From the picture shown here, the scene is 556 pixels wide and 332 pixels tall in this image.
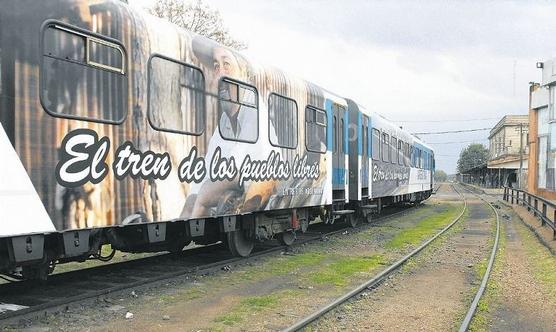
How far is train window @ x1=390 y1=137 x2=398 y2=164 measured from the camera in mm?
19803

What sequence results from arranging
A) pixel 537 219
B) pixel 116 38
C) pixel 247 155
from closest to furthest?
pixel 116 38 → pixel 247 155 → pixel 537 219

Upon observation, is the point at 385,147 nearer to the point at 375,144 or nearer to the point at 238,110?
the point at 375,144

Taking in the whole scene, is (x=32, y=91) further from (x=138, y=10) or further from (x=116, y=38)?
(x=138, y=10)

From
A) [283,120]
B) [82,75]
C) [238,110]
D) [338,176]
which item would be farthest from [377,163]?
[82,75]

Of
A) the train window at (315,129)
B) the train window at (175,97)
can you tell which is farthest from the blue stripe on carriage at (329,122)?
the train window at (175,97)

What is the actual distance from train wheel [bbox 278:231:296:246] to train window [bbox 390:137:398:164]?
354 inches

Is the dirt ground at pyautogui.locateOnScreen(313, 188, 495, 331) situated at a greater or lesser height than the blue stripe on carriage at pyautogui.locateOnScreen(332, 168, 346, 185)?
lesser

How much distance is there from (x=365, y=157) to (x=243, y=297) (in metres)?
9.11

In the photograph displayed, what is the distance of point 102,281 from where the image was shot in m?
7.42

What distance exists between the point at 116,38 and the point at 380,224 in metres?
13.5

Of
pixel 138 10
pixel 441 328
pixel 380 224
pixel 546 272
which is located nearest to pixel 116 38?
pixel 138 10

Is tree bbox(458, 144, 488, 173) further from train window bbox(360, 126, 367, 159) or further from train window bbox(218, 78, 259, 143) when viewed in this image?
train window bbox(218, 78, 259, 143)

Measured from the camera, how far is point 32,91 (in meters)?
5.05

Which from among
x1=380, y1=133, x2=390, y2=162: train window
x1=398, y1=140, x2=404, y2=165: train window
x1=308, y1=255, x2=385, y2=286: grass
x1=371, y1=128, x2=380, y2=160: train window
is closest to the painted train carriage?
x1=308, y1=255, x2=385, y2=286: grass
